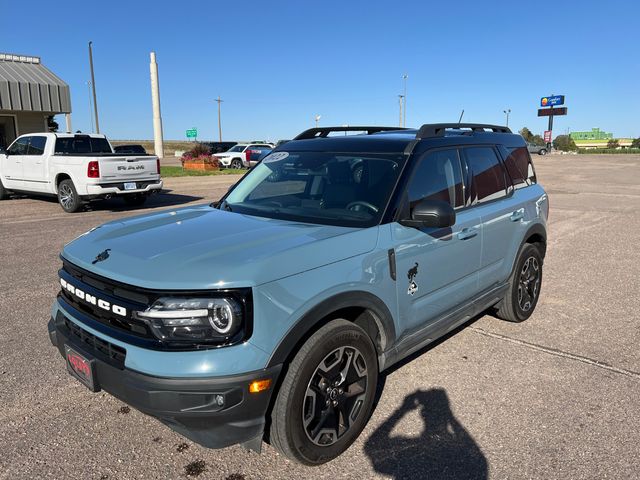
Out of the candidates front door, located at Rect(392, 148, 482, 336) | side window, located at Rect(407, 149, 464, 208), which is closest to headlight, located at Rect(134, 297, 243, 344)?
front door, located at Rect(392, 148, 482, 336)

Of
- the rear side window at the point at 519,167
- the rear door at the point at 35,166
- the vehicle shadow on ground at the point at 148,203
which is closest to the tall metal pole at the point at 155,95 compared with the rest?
the vehicle shadow on ground at the point at 148,203

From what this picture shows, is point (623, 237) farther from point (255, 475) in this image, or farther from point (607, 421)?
point (255, 475)

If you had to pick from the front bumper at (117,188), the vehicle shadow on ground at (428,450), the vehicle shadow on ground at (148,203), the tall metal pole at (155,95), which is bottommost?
the vehicle shadow on ground at (428,450)

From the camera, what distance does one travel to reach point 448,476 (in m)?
2.68

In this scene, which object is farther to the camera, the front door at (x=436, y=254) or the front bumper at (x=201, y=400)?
the front door at (x=436, y=254)

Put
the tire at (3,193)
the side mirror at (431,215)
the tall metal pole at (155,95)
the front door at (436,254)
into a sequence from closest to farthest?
the side mirror at (431,215), the front door at (436,254), the tire at (3,193), the tall metal pole at (155,95)

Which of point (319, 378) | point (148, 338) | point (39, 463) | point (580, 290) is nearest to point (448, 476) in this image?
point (319, 378)

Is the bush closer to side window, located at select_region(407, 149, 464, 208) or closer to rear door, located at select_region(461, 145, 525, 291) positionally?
rear door, located at select_region(461, 145, 525, 291)

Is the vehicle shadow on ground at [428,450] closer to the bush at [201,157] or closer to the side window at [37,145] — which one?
the side window at [37,145]

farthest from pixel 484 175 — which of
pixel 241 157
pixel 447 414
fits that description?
pixel 241 157

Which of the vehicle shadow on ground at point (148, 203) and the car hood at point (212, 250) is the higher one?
the car hood at point (212, 250)

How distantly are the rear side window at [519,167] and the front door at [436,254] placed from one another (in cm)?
110

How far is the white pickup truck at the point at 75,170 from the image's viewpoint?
1166 centimetres

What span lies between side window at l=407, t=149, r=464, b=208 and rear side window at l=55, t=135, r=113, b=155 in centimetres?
1152
